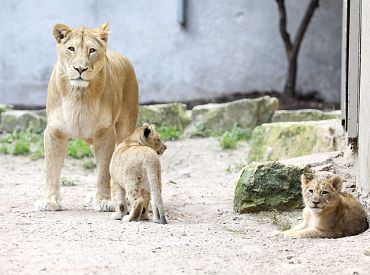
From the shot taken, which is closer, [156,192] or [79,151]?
[156,192]

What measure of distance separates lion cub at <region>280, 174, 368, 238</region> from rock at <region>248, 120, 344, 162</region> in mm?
2658

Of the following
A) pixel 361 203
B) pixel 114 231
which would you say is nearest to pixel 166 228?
pixel 114 231

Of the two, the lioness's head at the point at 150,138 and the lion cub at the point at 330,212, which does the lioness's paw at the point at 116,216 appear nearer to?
the lioness's head at the point at 150,138

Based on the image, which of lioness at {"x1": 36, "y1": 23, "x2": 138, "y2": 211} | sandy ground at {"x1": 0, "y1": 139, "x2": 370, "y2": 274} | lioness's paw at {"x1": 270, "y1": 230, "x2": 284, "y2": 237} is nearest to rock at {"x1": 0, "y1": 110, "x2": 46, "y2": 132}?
sandy ground at {"x1": 0, "y1": 139, "x2": 370, "y2": 274}

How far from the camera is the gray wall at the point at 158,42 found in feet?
46.7

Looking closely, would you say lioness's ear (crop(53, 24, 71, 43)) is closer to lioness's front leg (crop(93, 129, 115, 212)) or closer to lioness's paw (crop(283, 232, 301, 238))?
lioness's front leg (crop(93, 129, 115, 212))

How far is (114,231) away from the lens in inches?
257

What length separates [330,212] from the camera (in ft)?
21.3

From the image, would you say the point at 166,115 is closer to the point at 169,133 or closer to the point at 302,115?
the point at 169,133

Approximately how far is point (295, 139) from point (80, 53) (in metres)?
3.35

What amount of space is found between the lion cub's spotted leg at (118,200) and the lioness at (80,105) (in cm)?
Answer: 46

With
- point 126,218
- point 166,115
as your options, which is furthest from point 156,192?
point 166,115

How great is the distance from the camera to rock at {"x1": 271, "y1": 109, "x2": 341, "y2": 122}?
39.7 ft

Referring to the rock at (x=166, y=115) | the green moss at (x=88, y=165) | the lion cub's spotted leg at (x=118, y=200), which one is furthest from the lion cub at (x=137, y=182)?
the rock at (x=166, y=115)
